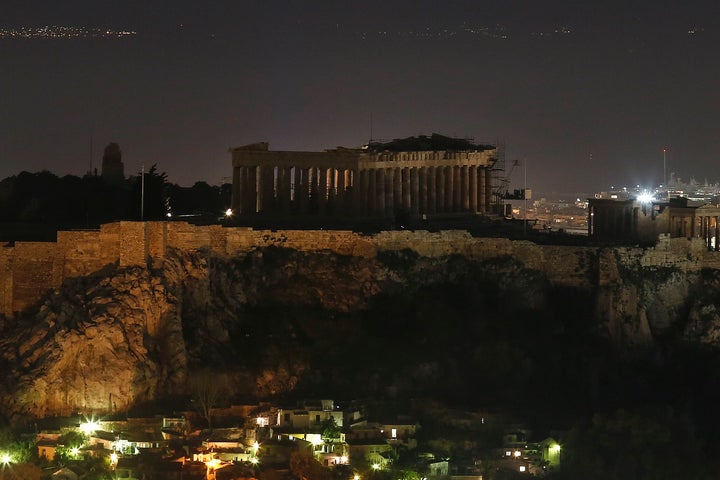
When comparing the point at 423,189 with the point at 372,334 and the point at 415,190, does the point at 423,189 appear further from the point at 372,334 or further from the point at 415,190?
the point at 372,334

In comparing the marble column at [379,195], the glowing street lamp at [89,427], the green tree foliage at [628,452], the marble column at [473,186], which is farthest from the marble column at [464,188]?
the glowing street lamp at [89,427]

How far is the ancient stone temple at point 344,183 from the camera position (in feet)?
394

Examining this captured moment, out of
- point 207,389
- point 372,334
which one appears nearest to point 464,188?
point 372,334

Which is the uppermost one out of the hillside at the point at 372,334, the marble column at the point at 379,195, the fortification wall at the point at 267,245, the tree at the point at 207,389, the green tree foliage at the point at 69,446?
the marble column at the point at 379,195

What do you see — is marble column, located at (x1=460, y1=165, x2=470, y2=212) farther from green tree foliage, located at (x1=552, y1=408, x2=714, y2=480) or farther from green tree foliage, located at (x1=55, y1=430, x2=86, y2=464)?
green tree foliage, located at (x1=55, y1=430, x2=86, y2=464)

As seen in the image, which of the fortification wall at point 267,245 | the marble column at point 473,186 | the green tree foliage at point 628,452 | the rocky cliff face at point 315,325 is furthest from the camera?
the marble column at point 473,186

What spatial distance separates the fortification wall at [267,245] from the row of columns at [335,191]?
270 inches

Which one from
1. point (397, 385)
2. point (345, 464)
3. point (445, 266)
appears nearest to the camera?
point (345, 464)

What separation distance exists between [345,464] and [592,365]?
1602cm

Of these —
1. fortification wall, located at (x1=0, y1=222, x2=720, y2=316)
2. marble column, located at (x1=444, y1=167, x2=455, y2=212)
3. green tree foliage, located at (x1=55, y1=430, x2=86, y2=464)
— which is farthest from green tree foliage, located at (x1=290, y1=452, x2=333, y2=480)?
marble column, located at (x1=444, y1=167, x2=455, y2=212)

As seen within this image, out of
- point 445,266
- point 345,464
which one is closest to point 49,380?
point 345,464

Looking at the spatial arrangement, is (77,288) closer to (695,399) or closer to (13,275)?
(13,275)

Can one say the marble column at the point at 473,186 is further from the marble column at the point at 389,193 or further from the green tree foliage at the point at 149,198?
the green tree foliage at the point at 149,198

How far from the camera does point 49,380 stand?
10162cm
